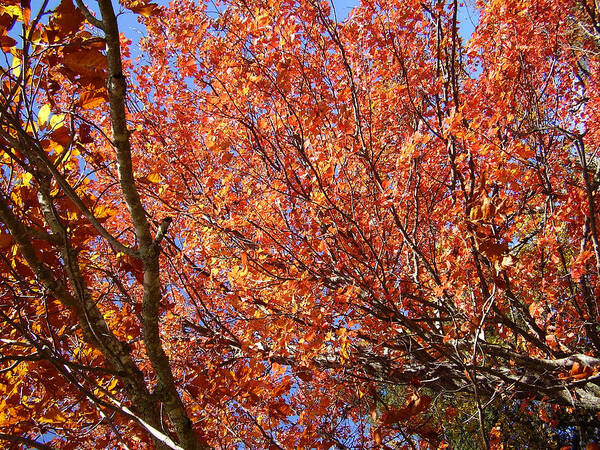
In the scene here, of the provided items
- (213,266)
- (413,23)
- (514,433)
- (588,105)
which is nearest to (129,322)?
(213,266)

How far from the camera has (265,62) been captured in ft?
14.0

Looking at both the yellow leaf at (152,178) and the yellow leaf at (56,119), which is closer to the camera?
the yellow leaf at (56,119)

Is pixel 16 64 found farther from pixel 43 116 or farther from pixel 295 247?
pixel 295 247

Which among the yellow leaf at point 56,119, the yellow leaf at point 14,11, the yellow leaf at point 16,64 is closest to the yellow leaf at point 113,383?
the yellow leaf at point 56,119

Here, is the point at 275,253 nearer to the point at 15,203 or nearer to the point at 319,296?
the point at 319,296

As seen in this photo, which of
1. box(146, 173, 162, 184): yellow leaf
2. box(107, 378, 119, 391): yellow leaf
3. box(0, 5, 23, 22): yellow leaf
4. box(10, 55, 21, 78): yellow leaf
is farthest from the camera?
box(107, 378, 119, 391): yellow leaf

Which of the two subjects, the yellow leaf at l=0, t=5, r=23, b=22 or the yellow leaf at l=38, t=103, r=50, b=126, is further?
the yellow leaf at l=38, t=103, r=50, b=126

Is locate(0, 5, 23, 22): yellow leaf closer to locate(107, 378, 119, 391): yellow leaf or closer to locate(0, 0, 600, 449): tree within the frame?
locate(0, 0, 600, 449): tree

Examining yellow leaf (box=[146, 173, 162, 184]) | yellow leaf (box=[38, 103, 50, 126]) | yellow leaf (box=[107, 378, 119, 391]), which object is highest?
yellow leaf (box=[38, 103, 50, 126])

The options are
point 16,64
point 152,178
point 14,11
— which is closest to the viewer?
point 14,11

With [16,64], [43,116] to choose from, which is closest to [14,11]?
[16,64]

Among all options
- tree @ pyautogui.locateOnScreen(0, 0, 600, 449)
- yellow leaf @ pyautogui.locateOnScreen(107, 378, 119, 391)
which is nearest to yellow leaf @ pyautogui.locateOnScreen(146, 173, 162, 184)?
tree @ pyautogui.locateOnScreen(0, 0, 600, 449)

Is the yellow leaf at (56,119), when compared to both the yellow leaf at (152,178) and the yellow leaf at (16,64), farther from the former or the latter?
the yellow leaf at (152,178)

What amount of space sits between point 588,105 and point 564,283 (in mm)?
3369
